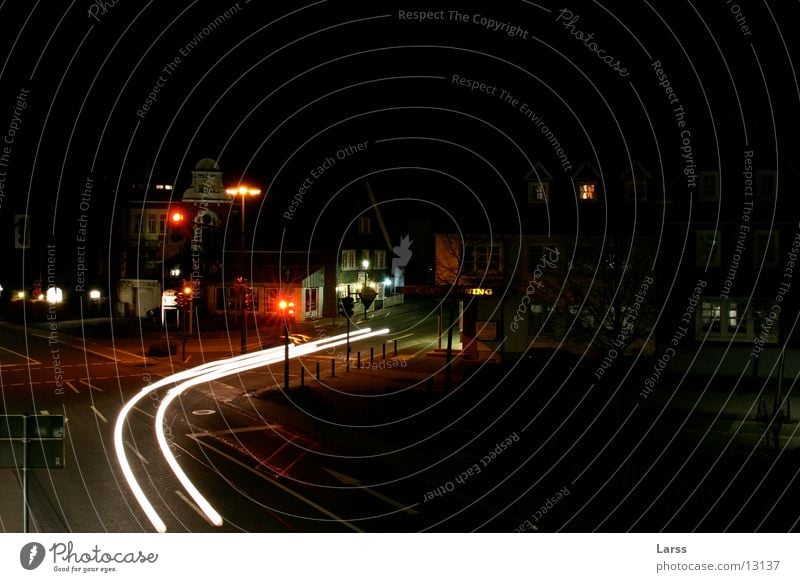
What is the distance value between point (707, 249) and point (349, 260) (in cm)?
2888

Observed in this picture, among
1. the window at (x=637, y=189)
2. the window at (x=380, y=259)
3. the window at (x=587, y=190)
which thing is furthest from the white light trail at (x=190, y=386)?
the window at (x=637, y=189)

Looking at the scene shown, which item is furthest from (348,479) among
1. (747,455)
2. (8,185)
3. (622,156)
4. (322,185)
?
(8,185)

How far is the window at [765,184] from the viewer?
98.2ft

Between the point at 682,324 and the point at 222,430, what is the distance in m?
19.4

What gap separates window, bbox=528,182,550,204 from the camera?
3247cm

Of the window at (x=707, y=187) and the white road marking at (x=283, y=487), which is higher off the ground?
the window at (x=707, y=187)

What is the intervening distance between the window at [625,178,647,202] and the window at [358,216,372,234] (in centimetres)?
2690

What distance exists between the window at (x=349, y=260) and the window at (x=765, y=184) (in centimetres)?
2994

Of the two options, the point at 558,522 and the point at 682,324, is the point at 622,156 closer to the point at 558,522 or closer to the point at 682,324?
the point at 682,324

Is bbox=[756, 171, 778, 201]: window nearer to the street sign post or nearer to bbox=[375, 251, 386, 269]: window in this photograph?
the street sign post

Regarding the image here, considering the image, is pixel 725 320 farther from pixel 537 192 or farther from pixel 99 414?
pixel 99 414

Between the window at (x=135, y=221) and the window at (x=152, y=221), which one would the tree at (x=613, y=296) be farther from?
the window at (x=135, y=221)

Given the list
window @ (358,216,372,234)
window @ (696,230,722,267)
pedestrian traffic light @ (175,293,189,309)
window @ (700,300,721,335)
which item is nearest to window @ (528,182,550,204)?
window @ (696,230,722,267)

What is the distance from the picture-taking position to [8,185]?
51250 mm
